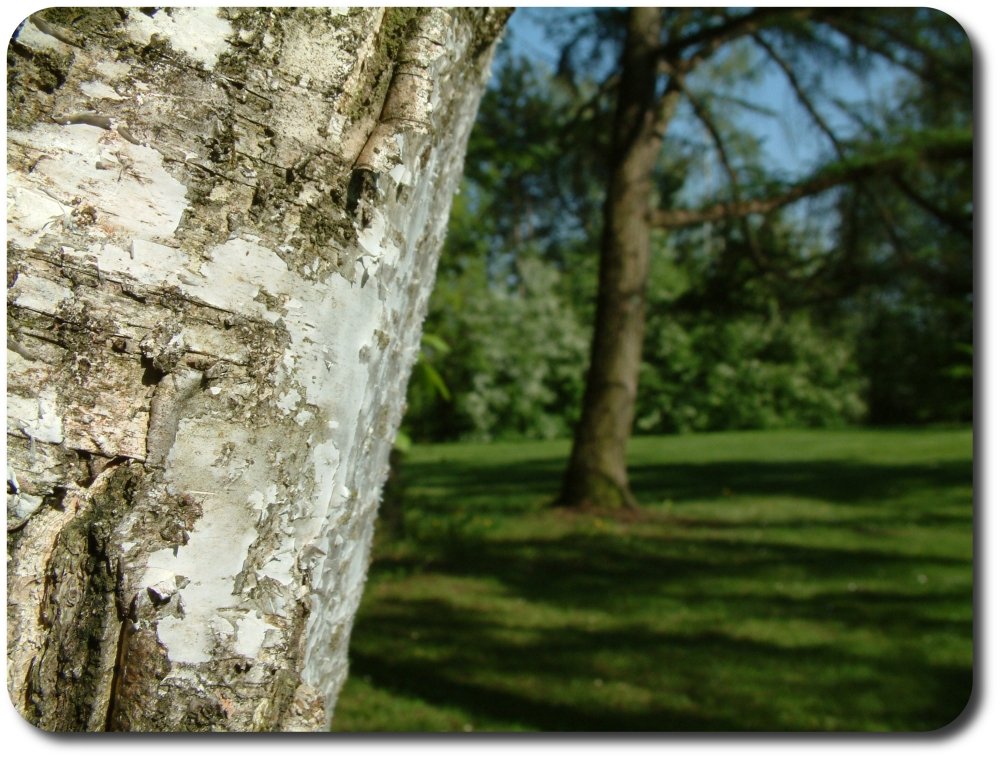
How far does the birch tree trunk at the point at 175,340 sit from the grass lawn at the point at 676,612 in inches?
93.6

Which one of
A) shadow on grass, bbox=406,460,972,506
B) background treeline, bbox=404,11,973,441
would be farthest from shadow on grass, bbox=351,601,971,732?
shadow on grass, bbox=406,460,972,506

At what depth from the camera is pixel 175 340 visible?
0.78 m

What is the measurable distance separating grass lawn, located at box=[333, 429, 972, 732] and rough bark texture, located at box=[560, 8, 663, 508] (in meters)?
0.45

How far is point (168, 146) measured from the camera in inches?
31.1

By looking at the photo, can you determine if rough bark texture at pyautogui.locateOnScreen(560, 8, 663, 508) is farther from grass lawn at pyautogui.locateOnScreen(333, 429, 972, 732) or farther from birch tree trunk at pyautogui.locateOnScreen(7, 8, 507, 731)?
birch tree trunk at pyautogui.locateOnScreen(7, 8, 507, 731)

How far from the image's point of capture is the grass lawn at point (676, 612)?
3.17 m

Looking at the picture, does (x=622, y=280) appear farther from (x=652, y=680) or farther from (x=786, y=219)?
(x=652, y=680)

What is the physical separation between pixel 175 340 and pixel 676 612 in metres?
3.96

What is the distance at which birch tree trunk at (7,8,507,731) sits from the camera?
0.77 meters

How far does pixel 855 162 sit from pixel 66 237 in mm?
6537

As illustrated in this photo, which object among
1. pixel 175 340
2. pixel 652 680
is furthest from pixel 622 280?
pixel 175 340

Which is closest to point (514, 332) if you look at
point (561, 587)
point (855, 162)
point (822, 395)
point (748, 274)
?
point (822, 395)

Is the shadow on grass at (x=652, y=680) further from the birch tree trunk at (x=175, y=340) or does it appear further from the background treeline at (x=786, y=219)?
the birch tree trunk at (x=175, y=340)

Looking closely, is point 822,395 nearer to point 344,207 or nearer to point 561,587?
point 561,587
